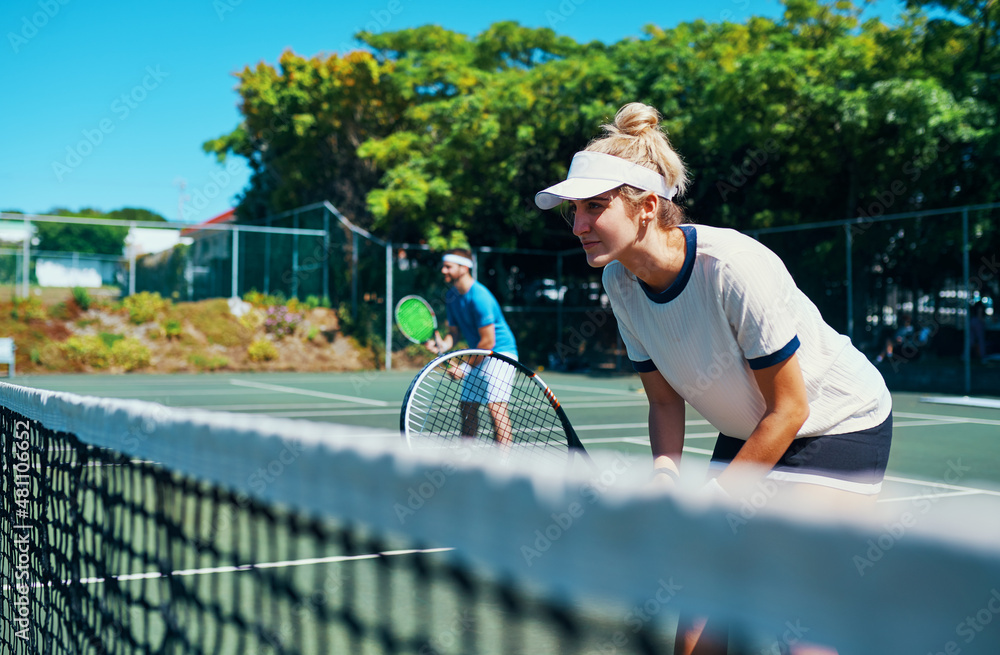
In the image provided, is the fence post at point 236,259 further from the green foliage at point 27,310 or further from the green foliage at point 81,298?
the green foliage at point 27,310

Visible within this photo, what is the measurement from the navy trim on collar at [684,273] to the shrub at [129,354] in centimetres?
1868

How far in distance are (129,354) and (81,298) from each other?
7.33ft

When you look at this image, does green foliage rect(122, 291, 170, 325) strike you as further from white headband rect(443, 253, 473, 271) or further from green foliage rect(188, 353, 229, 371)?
white headband rect(443, 253, 473, 271)

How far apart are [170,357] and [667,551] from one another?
20.3 metres

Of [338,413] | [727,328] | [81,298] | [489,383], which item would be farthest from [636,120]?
[81,298]

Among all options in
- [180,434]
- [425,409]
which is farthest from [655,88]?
[180,434]

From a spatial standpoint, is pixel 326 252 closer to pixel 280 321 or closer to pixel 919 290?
pixel 280 321

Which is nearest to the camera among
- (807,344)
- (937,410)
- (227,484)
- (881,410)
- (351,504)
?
(351,504)

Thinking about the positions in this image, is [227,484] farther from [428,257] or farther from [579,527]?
[428,257]

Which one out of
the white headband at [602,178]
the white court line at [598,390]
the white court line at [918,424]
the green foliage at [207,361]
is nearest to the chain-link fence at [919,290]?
the white court line at [598,390]

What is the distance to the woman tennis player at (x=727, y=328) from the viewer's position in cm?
202

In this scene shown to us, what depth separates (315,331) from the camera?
70.3 ft

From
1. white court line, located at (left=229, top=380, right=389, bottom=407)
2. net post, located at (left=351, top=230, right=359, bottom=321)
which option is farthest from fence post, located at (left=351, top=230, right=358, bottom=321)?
white court line, located at (left=229, top=380, right=389, bottom=407)

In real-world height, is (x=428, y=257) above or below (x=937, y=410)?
above
